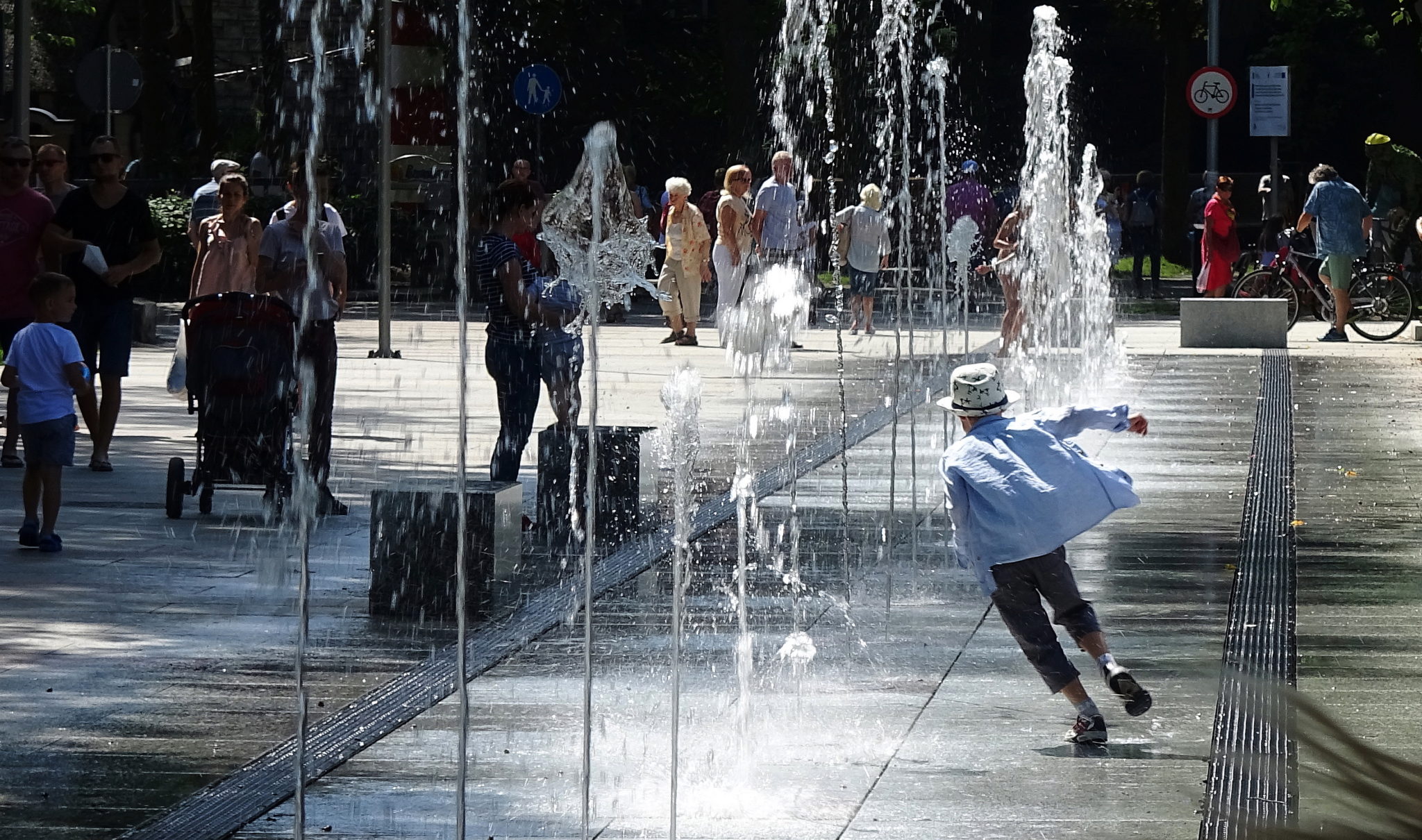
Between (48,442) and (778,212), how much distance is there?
1235cm

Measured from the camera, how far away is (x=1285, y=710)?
3.04 ft

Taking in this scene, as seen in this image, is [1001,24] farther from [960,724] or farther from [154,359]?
[960,724]

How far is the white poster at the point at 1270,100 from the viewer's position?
26.3 meters

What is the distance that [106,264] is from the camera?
1156 cm

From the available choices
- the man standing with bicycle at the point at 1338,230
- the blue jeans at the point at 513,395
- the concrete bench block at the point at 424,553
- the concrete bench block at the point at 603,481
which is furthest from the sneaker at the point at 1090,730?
the man standing with bicycle at the point at 1338,230

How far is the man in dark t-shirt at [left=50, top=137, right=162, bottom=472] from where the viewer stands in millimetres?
11453

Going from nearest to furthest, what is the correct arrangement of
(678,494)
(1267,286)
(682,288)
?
(678,494)
(682,288)
(1267,286)

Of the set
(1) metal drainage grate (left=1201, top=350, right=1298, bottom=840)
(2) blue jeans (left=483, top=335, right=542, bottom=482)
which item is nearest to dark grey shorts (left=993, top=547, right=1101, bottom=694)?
(1) metal drainage grate (left=1201, top=350, right=1298, bottom=840)

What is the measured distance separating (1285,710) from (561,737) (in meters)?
5.06

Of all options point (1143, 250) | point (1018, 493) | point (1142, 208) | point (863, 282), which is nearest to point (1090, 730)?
point (1018, 493)

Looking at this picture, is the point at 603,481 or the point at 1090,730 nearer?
the point at 1090,730

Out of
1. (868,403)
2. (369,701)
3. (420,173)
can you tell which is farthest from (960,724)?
(420,173)

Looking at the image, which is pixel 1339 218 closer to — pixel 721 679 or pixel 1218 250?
pixel 1218 250

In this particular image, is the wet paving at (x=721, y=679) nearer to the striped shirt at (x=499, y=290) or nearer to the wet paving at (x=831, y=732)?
the wet paving at (x=831, y=732)
